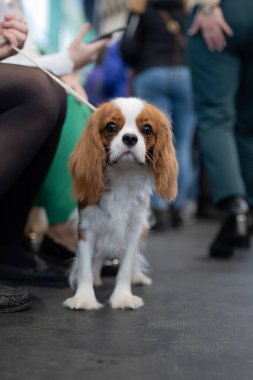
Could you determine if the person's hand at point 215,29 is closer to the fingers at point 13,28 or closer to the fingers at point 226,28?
the fingers at point 226,28

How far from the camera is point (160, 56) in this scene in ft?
13.2

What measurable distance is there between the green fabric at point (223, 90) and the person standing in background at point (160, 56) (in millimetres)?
1325

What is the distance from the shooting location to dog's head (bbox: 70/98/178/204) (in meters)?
1.67

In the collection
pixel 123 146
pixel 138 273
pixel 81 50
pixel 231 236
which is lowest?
pixel 231 236

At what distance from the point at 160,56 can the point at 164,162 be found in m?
2.42

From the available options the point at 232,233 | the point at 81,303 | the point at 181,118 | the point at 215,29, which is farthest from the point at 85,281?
the point at 181,118

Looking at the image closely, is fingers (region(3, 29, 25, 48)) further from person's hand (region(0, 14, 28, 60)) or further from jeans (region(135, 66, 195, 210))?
jeans (region(135, 66, 195, 210))

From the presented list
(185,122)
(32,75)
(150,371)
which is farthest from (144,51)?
(150,371)

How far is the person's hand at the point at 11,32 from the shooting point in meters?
1.74

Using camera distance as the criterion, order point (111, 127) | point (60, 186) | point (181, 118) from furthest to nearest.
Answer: point (181, 118) < point (60, 186) < point (111, 127)

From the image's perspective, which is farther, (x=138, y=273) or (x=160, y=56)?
(x=160, y=56)

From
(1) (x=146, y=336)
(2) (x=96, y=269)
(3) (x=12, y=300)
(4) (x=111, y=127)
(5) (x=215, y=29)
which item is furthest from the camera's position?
(5) (x=215, y=29)

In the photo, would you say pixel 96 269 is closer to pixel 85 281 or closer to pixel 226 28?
pixel 85 281

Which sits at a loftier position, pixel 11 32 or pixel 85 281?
pixel 11 32
